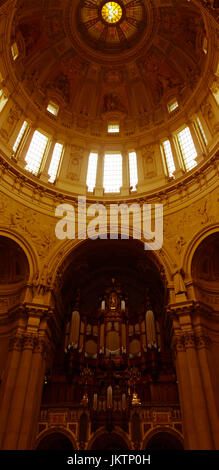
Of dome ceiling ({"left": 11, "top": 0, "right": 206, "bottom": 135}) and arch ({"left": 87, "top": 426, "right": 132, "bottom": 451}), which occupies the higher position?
dome ceiling ({"left": 11, "top": 0, "right": 206, "bottom": 135})

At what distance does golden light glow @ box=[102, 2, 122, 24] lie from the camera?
22.9 meters

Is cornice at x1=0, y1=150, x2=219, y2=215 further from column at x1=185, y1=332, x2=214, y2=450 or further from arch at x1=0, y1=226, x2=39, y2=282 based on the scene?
column at x1=185, y1=332, x2=214, y2=450

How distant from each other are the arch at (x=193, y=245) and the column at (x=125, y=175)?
5.65 m

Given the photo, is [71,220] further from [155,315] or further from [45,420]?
[45,420]

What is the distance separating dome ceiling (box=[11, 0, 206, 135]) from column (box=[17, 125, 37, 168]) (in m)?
2.22

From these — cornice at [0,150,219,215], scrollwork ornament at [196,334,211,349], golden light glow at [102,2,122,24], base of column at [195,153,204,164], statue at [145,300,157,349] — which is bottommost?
scrollwork ornament at [196,334,211,349]

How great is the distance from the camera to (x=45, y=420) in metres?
13.4

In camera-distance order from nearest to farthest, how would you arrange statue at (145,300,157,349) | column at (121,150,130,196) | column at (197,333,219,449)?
column at (197,333,219,449)
statue at (145,300,157,349)
column at (121,150,130,196)

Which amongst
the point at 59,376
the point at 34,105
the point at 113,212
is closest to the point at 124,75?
the point at 34,105

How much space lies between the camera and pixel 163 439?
13.2m

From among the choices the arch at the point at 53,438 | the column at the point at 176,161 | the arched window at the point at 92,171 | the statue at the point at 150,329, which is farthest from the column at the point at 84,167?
the arch at the point at 53,438

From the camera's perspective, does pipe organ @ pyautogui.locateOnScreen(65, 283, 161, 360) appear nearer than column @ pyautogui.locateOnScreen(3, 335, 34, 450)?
No

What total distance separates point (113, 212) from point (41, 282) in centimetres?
598

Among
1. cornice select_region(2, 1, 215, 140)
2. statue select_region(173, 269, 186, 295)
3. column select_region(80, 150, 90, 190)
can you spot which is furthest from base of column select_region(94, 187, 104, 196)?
statue select_region(173, 269, 186, 295)
